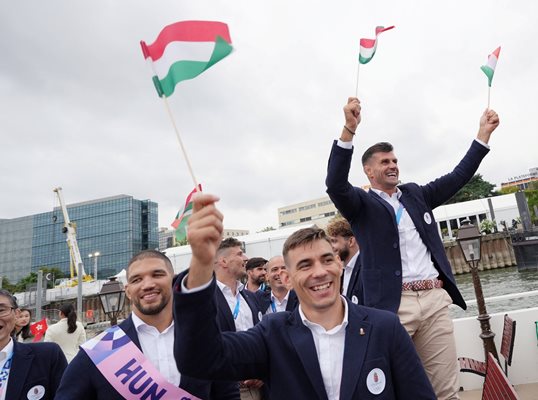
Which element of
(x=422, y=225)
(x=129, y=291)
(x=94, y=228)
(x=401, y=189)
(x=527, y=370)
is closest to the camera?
(x=129, y=291)

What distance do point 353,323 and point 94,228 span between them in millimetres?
115214

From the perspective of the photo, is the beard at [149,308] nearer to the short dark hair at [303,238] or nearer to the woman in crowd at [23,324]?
the short dark hair at [303,238]

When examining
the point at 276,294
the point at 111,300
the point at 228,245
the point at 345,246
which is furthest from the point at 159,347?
the point at 111,300

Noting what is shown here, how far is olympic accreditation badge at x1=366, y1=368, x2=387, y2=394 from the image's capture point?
5.90ft

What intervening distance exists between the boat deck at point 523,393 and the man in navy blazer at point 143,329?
3.79 meters

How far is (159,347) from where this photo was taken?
8.41 ft

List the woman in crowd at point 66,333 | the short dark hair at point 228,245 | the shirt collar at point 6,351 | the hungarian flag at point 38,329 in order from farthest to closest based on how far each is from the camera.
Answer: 1. the hungarian flag at point 38,329
2. the woman in crowd at point 66,333
3. the short dark hair at point 228,245
4. the shirt collar at point 6,351

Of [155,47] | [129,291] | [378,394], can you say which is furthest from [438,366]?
[155,47]

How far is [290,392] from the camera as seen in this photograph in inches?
71.5

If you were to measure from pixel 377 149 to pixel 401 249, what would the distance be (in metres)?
0.90

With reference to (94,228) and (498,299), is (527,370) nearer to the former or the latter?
(498,299)

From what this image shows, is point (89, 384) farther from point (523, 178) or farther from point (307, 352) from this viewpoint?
point (523, 178)

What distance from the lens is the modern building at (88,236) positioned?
10306 centimetres

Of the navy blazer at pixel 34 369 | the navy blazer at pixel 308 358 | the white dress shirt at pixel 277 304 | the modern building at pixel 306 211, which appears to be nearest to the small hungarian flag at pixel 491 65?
the navy blazer at pixel 308 358
